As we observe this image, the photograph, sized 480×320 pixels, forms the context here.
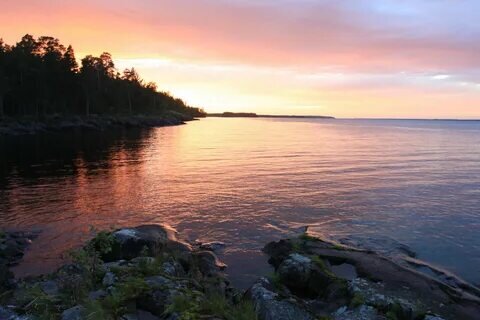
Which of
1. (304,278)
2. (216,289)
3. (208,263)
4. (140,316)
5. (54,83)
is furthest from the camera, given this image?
(54,83)

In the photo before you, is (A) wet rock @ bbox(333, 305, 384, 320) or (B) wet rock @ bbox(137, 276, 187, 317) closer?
(B) wet rock @ bbox(137, 276, 187, 317)

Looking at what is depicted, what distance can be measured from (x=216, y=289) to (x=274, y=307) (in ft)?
7.56

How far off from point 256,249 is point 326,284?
5.32 metres

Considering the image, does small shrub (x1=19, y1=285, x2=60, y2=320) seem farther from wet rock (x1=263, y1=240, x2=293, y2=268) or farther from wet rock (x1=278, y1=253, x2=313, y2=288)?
wet rock (x1=263, y1=240, x2=293, y2=268)

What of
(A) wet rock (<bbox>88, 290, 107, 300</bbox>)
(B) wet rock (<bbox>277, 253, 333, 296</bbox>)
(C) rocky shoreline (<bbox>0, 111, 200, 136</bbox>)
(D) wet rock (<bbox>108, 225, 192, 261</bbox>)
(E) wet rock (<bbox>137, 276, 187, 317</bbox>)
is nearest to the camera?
(E) wet rock (<bbox>137, 276, 187, 317</bbox>)

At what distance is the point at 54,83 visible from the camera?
10700cm

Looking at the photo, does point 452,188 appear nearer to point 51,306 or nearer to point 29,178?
point 51,306

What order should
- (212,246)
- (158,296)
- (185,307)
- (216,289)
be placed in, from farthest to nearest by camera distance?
(212,246) → (216,289) → (158,296) → (185,307)

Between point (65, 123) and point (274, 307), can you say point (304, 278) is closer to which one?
point (274, 307)

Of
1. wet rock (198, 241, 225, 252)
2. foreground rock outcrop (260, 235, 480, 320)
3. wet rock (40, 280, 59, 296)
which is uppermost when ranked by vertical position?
wet rock (40, 280, 59, 296)

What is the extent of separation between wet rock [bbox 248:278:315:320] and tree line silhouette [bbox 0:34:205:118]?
93386 millimetres

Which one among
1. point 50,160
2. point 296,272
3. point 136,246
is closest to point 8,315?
point 136,246

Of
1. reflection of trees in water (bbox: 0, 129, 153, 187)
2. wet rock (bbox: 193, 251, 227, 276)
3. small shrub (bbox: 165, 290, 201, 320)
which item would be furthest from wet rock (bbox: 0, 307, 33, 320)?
reflection of trees in water (bbox: 0, 129, 153, 187)

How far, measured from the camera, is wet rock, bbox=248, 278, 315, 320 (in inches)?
351
